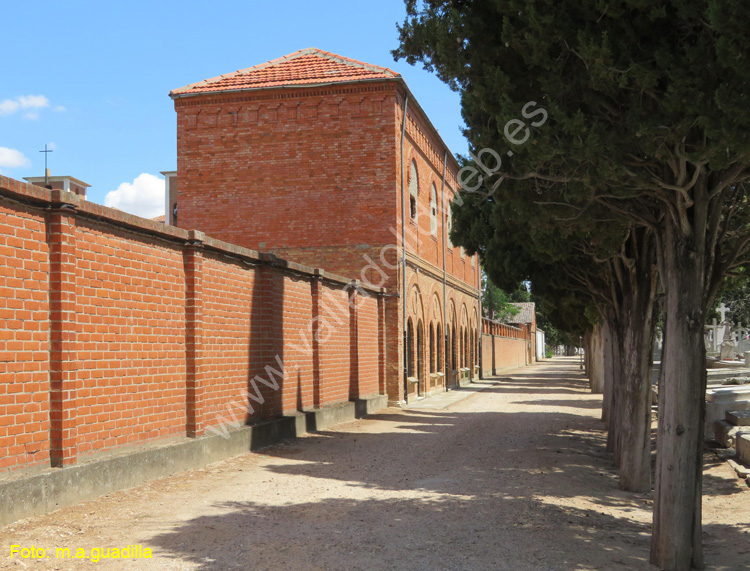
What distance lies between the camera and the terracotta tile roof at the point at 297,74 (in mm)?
20906

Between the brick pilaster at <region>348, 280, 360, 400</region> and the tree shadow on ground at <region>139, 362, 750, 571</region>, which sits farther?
the brick pilaster at <region>348, 280, 360, 400</region>

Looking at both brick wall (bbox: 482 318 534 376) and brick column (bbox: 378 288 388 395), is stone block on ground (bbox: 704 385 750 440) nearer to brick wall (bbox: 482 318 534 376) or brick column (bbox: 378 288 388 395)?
brick column (bbox: 378 288 388 395)

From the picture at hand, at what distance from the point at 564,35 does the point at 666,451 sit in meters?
3.49

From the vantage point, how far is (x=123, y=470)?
8.00 metres

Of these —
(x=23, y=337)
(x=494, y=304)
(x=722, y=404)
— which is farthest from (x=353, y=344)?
(x=494, y=304)

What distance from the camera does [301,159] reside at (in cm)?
2116

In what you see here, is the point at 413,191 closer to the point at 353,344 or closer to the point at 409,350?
the point at 409,350

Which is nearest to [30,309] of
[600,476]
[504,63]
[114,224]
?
[114,224]

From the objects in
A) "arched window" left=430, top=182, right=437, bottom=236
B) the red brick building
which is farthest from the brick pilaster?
"arched window" left=430, top=182, right=437, bottom=236

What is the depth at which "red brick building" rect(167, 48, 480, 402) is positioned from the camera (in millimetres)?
20656

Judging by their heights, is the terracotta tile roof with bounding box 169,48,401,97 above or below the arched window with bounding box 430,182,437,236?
above

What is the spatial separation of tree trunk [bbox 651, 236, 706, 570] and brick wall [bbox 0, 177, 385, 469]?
5.65 m

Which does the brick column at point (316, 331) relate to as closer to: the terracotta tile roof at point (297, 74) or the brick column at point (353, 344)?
the brick column at point (353, 344)

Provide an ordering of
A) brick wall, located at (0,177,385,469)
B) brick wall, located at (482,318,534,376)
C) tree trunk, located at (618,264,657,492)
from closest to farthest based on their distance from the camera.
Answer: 1. brick wall, located at (0,177,385,469)
2. tree trunk, located at (618,264,657,492)
3. brick wall, located at (482,318,534,376)
